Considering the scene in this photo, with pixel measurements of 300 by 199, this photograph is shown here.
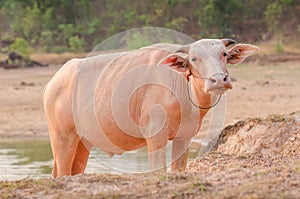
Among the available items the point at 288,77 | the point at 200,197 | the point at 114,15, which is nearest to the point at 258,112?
the point at 288,77

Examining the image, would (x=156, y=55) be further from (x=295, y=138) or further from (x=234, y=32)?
(x=234, y=32)

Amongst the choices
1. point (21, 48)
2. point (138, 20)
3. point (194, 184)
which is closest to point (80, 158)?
point (194, 184)

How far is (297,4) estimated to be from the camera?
25.5 m

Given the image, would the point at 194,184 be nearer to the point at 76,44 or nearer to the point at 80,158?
the point at 80,158

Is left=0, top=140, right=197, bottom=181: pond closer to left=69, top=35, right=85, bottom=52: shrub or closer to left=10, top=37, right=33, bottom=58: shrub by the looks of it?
left=10, top=37, right=33, bottom=58: shrub

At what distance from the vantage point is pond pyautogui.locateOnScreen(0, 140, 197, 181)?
10.5 m

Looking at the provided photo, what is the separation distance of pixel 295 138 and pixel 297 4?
18632mm

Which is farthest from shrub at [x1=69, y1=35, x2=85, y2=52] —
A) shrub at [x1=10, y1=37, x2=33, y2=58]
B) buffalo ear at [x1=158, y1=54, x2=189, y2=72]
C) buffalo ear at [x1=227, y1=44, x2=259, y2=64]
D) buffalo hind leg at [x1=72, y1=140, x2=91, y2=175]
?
buffalo ear at [x1=158, y1=54, x2=189, y2=72]

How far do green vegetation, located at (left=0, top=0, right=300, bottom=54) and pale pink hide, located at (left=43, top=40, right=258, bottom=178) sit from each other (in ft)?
51.9

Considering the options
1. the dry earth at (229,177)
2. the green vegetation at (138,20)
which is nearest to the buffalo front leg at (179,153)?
the dry earth at (229,177)

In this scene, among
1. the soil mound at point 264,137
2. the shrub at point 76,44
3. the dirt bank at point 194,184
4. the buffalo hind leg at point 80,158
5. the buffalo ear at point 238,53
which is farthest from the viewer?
the shrub at point 76,44

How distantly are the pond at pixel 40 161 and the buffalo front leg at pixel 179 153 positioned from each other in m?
2.37

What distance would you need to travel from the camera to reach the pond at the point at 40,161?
34.5ft

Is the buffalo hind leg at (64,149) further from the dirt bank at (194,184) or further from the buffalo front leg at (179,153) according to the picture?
the dirt bank at (194,184)
